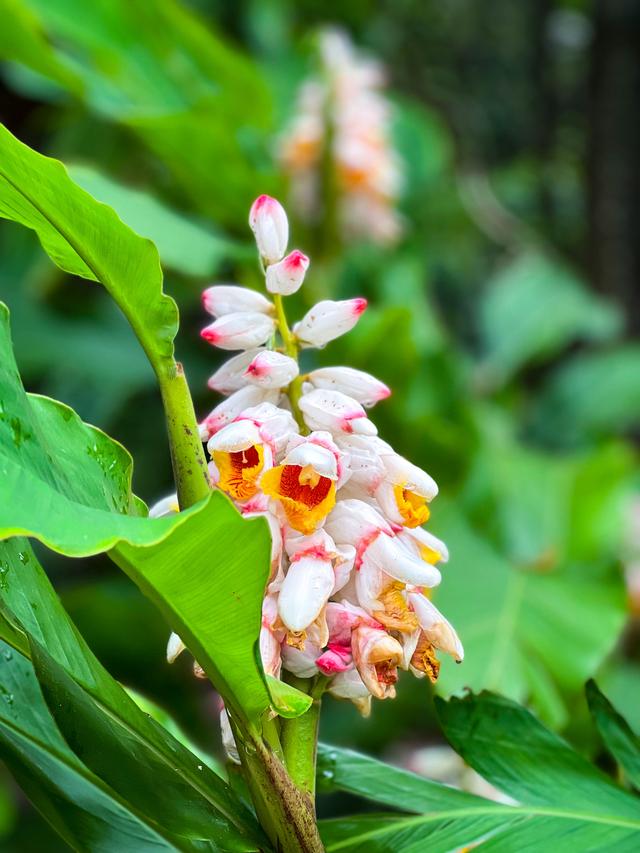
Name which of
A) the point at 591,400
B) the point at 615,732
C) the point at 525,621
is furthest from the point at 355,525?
the point at 591,400

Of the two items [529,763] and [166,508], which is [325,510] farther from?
[529,763]

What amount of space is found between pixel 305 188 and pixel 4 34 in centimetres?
72

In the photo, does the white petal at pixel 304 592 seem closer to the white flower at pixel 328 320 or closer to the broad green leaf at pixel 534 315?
the white flower at pixel 328 320

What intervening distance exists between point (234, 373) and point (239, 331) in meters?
0.03

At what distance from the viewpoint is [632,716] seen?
1.58 m

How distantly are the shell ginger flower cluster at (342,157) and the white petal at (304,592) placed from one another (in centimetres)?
155

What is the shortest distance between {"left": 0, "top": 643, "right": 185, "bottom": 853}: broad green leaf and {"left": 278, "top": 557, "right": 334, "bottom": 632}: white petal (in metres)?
0.13

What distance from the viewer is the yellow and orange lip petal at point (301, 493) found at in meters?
0.52

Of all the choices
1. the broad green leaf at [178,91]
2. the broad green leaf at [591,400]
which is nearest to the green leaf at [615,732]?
the broad green leaf at [178,91]

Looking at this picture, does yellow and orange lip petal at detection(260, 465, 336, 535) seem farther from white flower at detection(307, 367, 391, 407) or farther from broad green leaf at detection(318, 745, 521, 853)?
broad green leaf at detection(318, 745, 521, 853)

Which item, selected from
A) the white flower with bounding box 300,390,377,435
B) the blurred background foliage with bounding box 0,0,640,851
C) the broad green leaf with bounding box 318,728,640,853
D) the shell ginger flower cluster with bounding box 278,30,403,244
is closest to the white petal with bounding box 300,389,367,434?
the white flower with bounding box 300,390,377,435

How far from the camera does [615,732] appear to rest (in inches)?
25.2

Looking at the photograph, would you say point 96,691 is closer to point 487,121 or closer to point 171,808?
point 171,808

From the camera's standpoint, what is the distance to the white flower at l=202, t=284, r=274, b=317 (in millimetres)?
573
